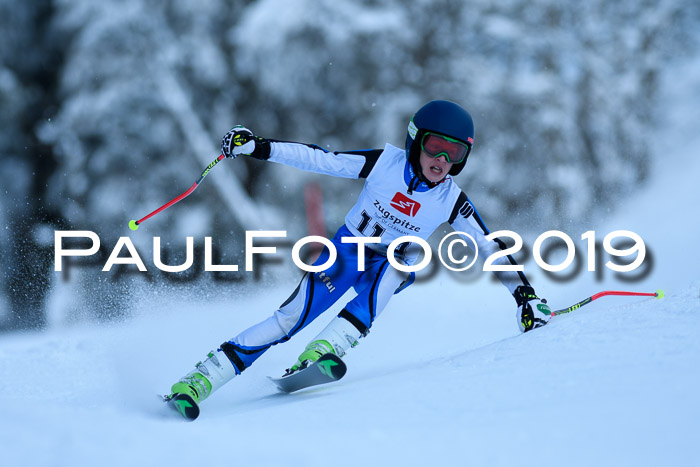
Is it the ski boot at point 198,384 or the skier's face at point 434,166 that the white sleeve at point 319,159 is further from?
the ski boot at point 198,384

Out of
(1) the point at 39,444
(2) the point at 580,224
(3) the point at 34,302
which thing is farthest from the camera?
(3) the point at 34,302

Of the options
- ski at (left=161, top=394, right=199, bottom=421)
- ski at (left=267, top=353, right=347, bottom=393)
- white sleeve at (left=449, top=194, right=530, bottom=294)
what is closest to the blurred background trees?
white sleeve at (left=449, top=194, right=530, bottom=294)

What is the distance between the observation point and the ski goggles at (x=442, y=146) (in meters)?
3.22

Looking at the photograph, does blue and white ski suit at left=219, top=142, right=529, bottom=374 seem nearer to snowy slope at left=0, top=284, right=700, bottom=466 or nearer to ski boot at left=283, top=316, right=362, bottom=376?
ski boot at left=283, top=316, right=362, bottom=376

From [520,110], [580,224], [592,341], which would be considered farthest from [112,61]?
[592,341]

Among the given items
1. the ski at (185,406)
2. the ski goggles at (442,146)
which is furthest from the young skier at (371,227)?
the ski at (185,406)

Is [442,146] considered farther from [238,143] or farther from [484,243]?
[238,143]

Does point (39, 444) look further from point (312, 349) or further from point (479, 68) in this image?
point (479, 68)

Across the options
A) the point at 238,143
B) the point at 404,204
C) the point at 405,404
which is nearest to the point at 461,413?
the point at 405,404

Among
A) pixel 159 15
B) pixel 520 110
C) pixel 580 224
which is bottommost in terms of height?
pixel 580 224

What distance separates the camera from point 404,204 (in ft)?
11.0

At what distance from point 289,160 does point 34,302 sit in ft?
37.4

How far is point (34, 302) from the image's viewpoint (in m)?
13.0

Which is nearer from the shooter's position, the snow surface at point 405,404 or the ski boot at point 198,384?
the snow surface at point 405,404
